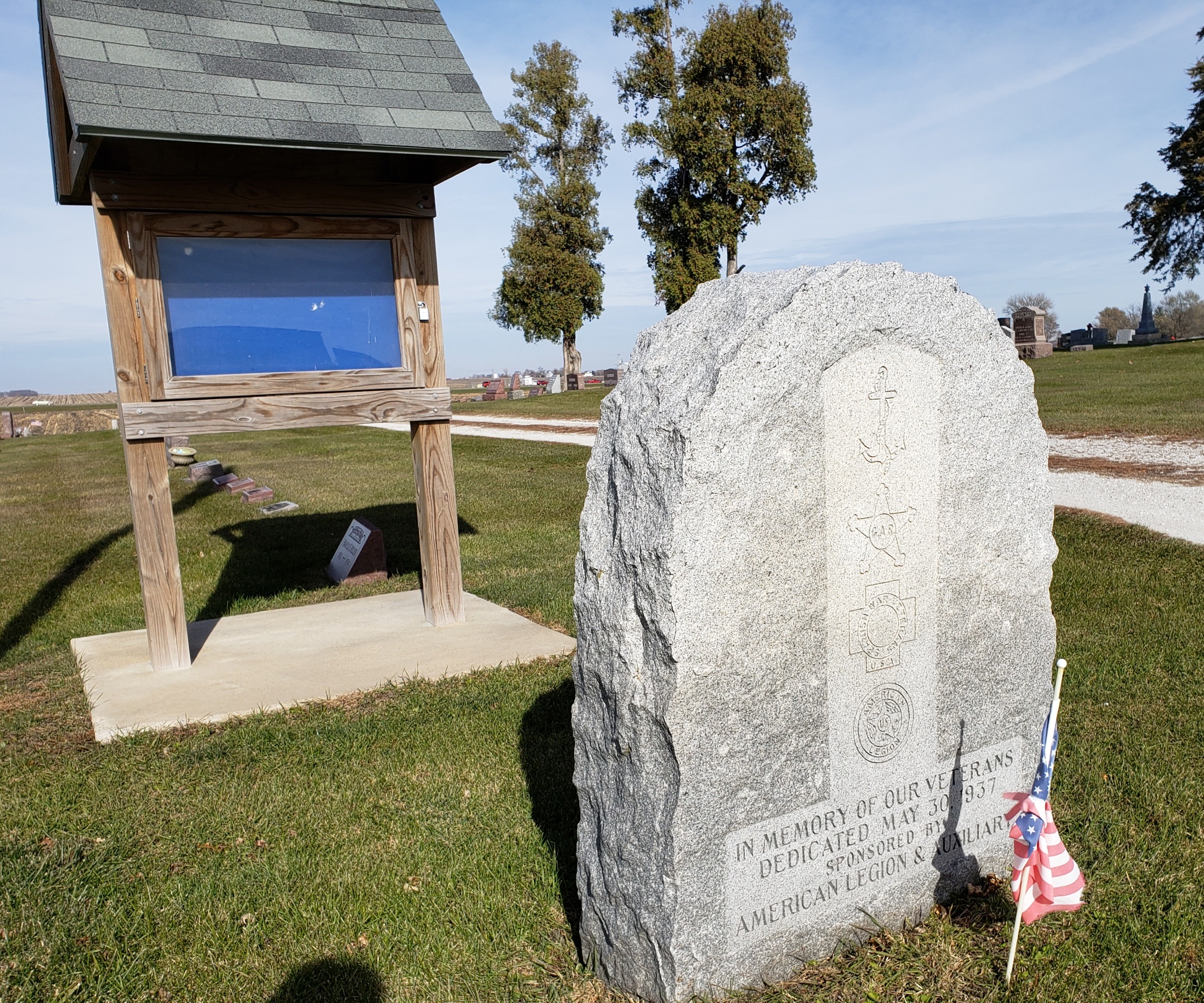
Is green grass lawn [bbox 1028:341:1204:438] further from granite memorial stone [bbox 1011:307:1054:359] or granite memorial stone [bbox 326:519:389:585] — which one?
granite memorial stone [bbox 326:519:389:585]

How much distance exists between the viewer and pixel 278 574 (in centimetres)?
852

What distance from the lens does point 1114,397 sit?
59.0ft

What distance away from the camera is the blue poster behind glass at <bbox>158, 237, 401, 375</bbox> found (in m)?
5.51

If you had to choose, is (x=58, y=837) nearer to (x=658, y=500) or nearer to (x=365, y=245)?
(x=658, y=500)

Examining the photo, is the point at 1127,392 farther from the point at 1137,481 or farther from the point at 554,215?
the point at 554,215

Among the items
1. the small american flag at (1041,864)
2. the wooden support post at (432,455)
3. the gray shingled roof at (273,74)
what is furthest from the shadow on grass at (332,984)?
the gray shingled roof at (273,74)

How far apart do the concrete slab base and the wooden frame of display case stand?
11.1 inches

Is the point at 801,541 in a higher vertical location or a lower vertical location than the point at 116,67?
lower

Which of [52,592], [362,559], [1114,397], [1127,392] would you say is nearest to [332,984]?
[362,559]

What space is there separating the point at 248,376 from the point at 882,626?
14.1 ft

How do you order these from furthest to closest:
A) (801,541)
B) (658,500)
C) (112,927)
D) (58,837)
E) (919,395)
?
(58,837) < (112,927) < (919,395) < (801,541) < (658,500)

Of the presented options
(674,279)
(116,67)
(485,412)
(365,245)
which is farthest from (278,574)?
(674,279)

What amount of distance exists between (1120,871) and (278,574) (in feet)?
23.5

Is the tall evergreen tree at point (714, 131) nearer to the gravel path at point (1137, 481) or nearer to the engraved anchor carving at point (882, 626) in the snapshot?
the gravel path at point (1137, 481)
